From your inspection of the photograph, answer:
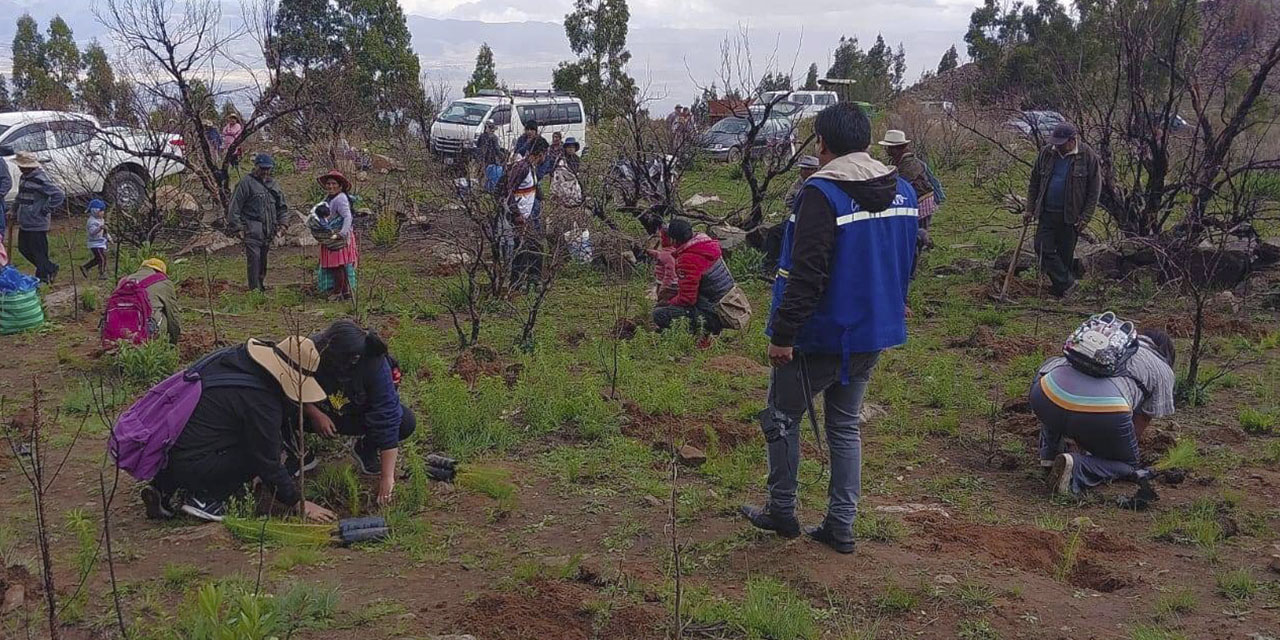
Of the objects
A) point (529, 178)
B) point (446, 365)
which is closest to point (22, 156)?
point (529, 178)

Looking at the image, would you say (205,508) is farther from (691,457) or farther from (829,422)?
(829,422)

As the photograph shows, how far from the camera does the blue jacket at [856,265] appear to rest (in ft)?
12.1

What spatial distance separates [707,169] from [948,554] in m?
15.6

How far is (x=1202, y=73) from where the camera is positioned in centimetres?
993

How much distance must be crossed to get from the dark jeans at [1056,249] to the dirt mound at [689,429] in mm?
4449

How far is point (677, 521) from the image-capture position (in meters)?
4.47

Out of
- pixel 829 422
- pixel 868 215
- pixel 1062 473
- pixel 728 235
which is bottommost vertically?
pixel 1062 473

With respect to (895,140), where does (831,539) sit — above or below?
below

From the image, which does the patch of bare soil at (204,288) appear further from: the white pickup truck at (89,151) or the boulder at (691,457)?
the boulder at (691,457)

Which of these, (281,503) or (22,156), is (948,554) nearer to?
(281,503)

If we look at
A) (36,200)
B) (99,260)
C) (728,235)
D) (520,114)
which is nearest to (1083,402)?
(728,235)

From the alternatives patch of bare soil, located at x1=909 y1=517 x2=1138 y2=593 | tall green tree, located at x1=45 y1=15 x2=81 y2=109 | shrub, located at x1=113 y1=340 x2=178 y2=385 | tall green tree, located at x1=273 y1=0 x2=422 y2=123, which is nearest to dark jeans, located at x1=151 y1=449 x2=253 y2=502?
shrub, located at x1=113 y1=340 x2=178 y2=385

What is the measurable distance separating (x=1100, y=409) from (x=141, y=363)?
5.84 metres

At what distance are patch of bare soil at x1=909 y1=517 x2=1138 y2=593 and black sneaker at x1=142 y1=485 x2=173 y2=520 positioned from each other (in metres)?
3.33
